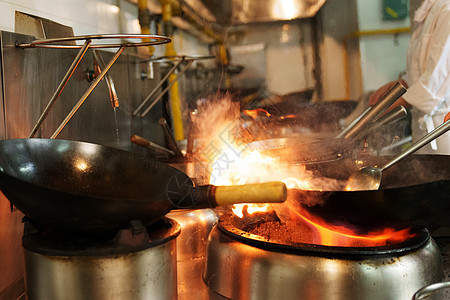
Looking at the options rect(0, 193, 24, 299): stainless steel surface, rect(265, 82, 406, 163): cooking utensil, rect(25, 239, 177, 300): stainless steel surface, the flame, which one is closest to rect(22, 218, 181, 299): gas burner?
rect(25, 239, 177, 300): stainless steel surface

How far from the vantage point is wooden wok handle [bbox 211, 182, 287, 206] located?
64 centimetres

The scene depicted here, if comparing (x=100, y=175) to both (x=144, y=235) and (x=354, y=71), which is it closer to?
(x=144, y=235)

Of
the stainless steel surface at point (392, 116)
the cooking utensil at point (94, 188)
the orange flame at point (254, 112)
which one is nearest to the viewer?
the cooking utensil at point (94, 188)

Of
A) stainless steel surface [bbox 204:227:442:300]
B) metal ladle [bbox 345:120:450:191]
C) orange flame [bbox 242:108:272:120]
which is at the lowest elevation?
stainless steel surface [bbox 204:227:442:300]

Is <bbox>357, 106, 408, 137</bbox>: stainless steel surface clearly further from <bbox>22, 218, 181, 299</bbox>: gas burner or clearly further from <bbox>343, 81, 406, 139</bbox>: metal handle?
<bbox>22, 218, 181, 299</bbox>: gas burner

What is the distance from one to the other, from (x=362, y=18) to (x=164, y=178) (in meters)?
2.40

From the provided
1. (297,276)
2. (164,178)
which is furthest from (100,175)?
(297,276)

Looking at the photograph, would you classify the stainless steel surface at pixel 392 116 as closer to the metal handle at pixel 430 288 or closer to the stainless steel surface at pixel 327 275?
the stainless steel surface at pixel 327 275

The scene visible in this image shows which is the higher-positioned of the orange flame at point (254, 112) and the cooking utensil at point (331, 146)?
the orange flame at point (254, 112)

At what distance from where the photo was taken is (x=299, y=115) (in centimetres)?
276

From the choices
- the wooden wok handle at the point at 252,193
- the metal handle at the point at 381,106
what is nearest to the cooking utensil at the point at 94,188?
the wooden wok handle at the point at 252,193

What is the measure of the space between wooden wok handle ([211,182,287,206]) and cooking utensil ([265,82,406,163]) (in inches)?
26.2

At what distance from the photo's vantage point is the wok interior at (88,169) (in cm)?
76

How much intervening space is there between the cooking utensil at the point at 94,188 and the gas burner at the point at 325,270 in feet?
0.73
